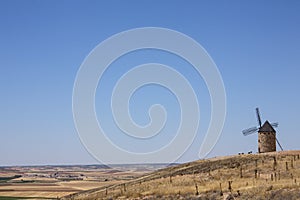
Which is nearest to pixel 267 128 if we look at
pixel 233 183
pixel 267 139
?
pixel 267 139

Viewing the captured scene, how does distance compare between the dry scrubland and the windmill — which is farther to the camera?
the windmill

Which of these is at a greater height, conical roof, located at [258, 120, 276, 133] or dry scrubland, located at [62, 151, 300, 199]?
conical roof, located at [258, 120, 276, 133]

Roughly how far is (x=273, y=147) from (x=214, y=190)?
23.3 m

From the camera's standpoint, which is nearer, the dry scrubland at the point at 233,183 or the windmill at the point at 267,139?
the dry scrubland at the point at 233,183

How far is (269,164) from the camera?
34.5 meters

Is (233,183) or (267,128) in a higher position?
(267,128)

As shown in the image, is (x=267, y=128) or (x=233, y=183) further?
(x=267, y=128)

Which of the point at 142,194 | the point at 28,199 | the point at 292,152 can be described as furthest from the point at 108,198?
the point at 28,199

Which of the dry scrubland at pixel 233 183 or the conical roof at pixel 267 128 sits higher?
the conical roof at pixel 267 128

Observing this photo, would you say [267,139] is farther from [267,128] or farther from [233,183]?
[233,183]

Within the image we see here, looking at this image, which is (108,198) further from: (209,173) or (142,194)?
(209,173)

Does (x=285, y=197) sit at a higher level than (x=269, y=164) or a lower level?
lower

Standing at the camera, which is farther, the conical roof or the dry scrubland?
the conical roof

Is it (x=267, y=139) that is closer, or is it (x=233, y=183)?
(x=233, y=183)
